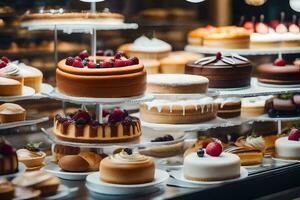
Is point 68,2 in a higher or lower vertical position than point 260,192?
higher

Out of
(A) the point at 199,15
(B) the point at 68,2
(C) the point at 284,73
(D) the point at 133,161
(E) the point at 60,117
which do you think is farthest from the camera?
(A) the point at 199,15

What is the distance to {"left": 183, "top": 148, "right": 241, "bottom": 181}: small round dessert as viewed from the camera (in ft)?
13.8

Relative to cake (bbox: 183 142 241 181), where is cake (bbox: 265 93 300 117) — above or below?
above

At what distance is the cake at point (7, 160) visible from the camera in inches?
145

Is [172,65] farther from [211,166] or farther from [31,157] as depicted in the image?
[31,157]

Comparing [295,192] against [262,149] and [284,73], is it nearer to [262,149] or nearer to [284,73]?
[262,149]

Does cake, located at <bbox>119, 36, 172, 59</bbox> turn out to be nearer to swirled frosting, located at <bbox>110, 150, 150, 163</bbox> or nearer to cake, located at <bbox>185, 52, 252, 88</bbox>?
cake, located at <bbox>185, 52, 252, 88</bbox>

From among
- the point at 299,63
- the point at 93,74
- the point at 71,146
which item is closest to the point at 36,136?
the point at 71,146

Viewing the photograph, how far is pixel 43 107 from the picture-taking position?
6.21 m

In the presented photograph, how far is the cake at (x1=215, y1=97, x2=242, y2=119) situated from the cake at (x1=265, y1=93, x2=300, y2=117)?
30 cm

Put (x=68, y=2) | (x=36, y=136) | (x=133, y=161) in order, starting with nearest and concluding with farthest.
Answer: (x=133, y=161), (x=36, y=136), (x=68, y=2)

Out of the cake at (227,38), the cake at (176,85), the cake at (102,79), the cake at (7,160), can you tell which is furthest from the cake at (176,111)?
the cake at (7,160)

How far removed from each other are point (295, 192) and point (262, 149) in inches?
15.2

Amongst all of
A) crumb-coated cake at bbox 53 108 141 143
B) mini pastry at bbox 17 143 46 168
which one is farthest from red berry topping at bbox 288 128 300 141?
mini pastry at bbox 17 143 46 168
